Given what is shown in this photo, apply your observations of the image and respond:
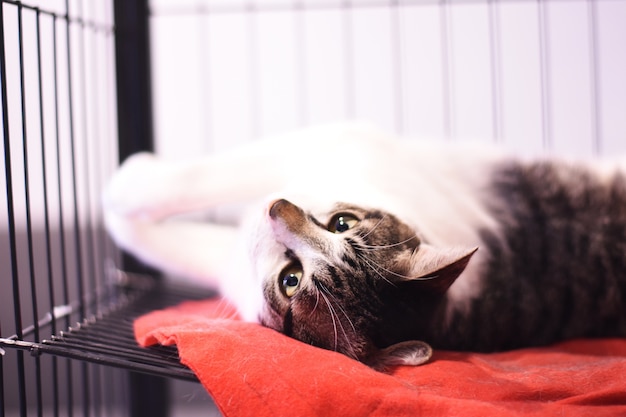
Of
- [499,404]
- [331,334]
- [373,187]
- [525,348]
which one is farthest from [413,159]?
[499,404]

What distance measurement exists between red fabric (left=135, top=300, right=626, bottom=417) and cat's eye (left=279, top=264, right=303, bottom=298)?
0.08 metres

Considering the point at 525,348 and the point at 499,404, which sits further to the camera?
the point at 525,348

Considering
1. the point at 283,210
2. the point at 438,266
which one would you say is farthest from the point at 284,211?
the point at 438,266

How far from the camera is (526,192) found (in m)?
1.54

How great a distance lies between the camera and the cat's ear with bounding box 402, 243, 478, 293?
3.13 feet

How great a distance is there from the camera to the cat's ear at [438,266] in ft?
3.13

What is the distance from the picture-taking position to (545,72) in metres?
1.86

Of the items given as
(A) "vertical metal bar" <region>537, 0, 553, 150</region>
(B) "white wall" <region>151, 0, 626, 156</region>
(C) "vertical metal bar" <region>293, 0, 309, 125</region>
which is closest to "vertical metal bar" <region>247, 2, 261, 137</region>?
(B) "white wall" <region>151, 0, 626, 156</region>

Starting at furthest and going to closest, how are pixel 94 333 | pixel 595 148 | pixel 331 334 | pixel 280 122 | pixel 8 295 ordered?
pixel 8 295, pixel 280 122, pixel 595 148, pixel 94 333, pixel 331 334

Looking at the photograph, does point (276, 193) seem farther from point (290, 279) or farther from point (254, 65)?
point (254, 65)

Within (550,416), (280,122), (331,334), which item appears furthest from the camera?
(280,122)

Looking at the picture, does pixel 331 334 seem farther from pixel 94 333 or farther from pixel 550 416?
pixel 94 333

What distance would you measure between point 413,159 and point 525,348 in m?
0.52

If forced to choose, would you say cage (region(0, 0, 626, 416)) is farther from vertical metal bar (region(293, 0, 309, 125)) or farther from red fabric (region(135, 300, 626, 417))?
red fabric (region(135, 300, 626, 417))
